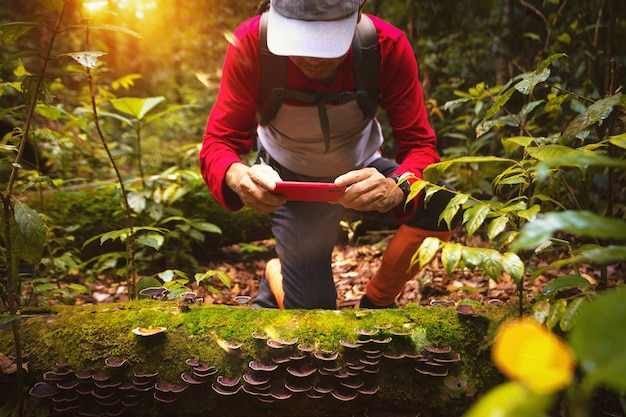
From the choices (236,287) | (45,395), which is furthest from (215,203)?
(45,395)

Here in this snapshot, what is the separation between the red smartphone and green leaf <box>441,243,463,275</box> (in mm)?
992

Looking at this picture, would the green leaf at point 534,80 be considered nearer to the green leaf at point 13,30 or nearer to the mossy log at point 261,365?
the mossy log at point 261,365

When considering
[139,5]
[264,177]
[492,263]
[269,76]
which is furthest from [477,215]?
[139,5]

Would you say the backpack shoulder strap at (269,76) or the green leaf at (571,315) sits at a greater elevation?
the backpack shoulder strap at (269,76)

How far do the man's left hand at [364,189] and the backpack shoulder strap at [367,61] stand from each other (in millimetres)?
832

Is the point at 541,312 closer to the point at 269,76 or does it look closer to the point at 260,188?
the point at 260,188

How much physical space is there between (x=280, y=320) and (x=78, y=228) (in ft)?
9.66

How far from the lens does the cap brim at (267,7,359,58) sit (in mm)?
2432

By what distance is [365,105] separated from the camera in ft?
10.0

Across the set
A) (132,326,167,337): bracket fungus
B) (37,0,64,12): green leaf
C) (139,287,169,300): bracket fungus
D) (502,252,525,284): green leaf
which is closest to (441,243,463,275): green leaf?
(502,252,525,284): green leaf

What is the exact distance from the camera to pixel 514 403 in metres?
0.46

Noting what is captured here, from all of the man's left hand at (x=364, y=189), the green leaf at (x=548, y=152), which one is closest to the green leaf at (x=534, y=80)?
the green leaf at (x=548, y=152)

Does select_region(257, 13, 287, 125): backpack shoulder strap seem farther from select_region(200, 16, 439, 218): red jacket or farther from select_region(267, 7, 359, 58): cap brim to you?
select_region(267, 7, 359, 58): cap brim

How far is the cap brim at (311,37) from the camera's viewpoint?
243 centimetres
